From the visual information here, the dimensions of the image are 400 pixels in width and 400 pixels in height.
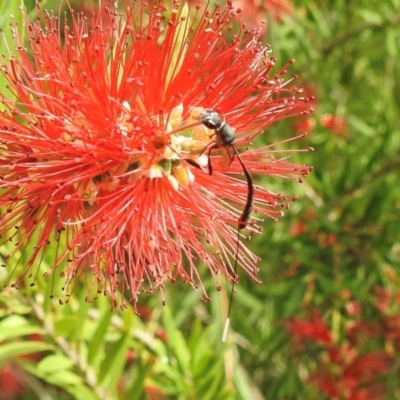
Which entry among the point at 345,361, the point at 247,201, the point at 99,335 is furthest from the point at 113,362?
the point at 345,361

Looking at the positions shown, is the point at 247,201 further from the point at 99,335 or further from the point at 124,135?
the point at 99,335

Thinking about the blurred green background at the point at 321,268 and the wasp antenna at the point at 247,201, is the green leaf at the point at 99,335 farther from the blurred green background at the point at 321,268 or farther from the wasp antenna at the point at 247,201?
the wasp antenna at the point at 247,201

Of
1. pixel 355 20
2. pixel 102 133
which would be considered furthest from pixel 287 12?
pixel 102 133

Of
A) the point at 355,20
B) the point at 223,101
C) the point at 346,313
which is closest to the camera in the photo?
the point at 223,101

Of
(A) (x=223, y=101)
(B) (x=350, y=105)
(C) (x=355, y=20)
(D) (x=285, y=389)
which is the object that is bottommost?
(D) (x=285, y=389)

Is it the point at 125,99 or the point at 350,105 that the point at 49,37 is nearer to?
the point at 125,99

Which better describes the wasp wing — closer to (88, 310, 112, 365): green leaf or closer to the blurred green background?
(88, 310, 112, 365): green leaf

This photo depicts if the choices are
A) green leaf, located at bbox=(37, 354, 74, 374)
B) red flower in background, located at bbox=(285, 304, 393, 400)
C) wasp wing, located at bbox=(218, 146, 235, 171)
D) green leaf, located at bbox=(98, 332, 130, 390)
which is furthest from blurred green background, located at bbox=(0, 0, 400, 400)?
wasp wing, located at bbox=(218, 146, 235, 171)
